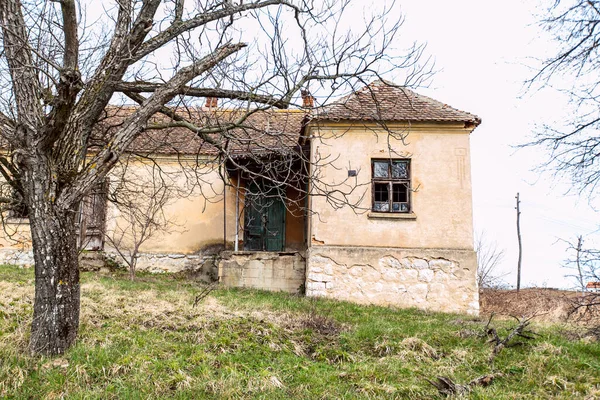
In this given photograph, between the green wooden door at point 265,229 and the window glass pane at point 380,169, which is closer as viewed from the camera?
the window glass pane at point 380,169

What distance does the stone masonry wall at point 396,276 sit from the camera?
11109 millimetres

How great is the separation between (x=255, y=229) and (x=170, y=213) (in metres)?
2.72

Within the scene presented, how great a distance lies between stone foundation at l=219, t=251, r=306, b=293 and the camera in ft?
40.0

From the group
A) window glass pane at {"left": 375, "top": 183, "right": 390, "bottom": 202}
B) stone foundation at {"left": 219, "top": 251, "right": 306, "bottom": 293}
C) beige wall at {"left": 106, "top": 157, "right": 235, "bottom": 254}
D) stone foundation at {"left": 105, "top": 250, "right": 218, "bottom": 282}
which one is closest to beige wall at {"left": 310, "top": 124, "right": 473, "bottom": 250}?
window glass pane at {"left": 375, "top": 183, "right": 390, "bottom": 202}

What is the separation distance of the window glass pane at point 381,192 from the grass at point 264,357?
13.2 ft

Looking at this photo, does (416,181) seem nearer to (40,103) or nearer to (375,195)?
(375,195)

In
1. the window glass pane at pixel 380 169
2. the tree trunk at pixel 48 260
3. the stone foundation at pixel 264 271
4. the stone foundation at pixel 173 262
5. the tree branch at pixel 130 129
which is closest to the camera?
the tree trunk at pixel 48 260

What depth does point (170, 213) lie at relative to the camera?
14.9 meters

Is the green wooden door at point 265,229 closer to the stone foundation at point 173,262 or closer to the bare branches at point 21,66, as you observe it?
the stone foundation at point 173,262

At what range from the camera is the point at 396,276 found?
36.8ft

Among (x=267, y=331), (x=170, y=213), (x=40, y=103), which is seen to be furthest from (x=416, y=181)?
(x=40, y=103)

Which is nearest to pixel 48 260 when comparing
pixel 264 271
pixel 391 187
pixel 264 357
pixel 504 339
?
pixel 264 357

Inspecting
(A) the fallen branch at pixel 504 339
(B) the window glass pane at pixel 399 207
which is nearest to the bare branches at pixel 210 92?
(A) the fallen branch at pixel 504 339

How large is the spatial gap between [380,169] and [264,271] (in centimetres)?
388
